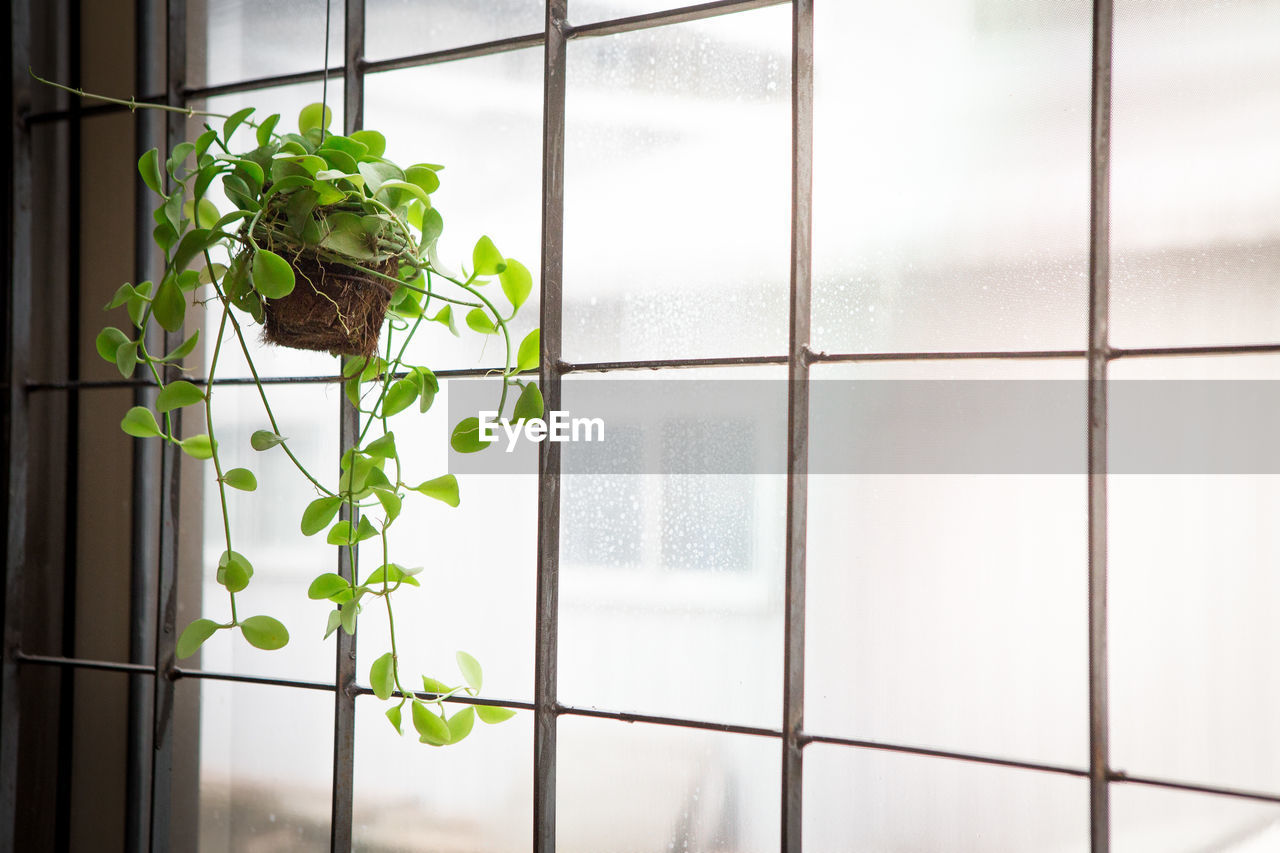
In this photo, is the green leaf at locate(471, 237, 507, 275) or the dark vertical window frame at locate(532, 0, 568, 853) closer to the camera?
the green leaf at locate(471, 237, 507, 275)

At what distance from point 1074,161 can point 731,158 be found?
0.50 m

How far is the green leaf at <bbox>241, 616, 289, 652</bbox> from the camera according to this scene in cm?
→ 123

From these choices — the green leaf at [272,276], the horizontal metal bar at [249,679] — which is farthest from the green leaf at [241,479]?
the horizontal metal bar at [249,679]

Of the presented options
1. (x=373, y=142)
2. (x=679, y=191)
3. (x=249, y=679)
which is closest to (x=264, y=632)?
(x=249, y=679)

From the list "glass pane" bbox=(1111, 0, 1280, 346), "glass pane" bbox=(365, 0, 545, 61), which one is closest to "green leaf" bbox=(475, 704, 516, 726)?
"glass pane" bbox=(1111, 0, 1280, 346)

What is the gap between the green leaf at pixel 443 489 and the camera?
125cm

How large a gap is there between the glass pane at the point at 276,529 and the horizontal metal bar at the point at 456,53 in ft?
1.94

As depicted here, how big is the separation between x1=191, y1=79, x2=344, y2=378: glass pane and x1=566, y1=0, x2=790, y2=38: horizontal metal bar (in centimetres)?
50

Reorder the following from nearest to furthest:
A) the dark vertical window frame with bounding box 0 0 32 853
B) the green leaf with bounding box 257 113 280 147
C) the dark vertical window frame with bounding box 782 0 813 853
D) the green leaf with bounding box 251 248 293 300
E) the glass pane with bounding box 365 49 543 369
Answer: the green leaf with bounding box 251 248 293 300
the green leaf with bounding box 257 113 280 147
the dark vertical window frame with bounding box 782 0 813 853
the glass pane with bounding box 365 49 543 369
the dark vertical window frame with bounding box 0 0 32 853

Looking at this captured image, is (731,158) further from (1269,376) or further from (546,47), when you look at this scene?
(1269,376)

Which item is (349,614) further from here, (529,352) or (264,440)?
(529,352)

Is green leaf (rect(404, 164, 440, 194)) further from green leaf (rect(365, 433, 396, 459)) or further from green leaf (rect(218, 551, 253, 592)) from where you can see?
green leaf (rect(218, 551, 253, 592))

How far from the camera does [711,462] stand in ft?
4.90

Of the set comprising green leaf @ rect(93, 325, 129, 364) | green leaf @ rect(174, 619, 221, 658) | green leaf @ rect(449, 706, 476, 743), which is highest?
green leaf @ rect(93, 325, 129, 364)
